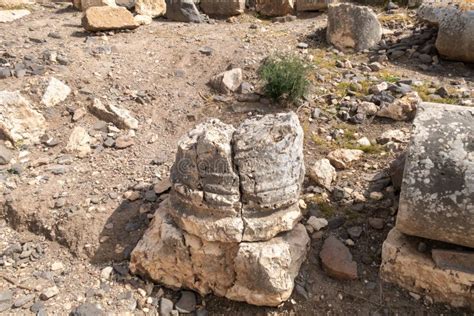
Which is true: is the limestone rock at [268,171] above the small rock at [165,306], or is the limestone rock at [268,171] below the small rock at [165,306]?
above

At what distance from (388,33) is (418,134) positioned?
15.4ft

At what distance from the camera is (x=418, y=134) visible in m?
3.27

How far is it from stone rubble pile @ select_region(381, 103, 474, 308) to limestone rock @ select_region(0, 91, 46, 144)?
4166 millimetres

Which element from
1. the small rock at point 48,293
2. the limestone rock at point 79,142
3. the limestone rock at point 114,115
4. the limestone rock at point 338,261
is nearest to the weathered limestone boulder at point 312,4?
the limestone rock at point 114,115

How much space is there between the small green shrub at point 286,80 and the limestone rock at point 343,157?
1103 mm

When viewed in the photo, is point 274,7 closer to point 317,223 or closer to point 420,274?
point 317,223

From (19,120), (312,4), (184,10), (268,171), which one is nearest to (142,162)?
(19,120)

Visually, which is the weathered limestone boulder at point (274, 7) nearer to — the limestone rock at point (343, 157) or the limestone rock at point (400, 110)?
the limestone rock at point (400, 110)

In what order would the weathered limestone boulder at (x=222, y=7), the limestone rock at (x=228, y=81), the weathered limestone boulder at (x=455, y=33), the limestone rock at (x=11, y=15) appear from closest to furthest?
the limestone rock at (x=228, y=81) < the weathered limestone boulder at (x=455, y=33) < the limestone rock at (x=11, y=15) < the weathered limestone boulder at (x=222, y=7)

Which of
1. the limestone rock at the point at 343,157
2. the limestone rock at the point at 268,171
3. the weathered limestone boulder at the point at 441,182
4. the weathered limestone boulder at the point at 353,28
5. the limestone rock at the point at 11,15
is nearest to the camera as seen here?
the weathered limestone boulder at the point at 441,182

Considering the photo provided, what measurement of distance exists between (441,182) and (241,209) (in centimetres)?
143

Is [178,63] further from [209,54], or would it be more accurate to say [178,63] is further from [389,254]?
[389,254]

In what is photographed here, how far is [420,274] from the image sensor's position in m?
3.49

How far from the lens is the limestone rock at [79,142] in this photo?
5.12 metres
